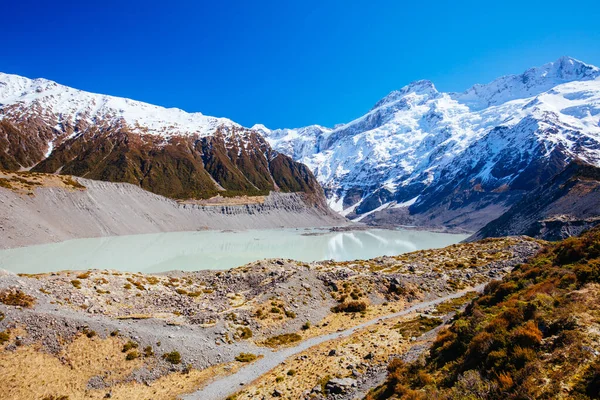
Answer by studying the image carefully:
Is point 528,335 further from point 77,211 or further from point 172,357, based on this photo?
point 77,211

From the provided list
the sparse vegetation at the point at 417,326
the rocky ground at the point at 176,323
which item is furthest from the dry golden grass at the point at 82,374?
the sparse vegetation at the point at 417,326

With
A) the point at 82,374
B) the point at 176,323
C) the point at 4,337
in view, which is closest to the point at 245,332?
the point at 176,323

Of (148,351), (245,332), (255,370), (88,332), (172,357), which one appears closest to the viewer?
(88,332)

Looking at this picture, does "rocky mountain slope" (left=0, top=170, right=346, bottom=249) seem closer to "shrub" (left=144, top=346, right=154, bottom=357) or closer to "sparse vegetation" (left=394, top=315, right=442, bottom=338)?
"shrub" (left=144, top=346, right=154, bottom=357)

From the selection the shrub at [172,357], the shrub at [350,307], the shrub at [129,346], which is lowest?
the shrub at [350,307]

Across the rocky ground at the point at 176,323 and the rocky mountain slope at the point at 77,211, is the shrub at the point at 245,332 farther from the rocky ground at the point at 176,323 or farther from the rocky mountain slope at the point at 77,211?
the rocky mountain slope at the point at 77,211

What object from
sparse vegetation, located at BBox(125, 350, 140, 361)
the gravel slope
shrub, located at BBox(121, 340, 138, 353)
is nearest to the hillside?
sparse vegetation, located at BBox(125, 350, 140, 361)

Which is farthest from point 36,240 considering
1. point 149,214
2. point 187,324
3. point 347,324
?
point 347,324

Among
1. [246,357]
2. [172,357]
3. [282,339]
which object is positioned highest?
[172,357]
